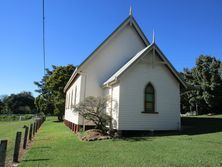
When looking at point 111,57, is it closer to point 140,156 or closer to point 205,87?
point 140,156

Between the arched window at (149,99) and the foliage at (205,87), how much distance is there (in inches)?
937

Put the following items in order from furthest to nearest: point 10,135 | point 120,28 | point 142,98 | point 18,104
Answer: point 18,104 < point 10,135 < point 120,28 < point 142,98

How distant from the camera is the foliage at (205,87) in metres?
39.7

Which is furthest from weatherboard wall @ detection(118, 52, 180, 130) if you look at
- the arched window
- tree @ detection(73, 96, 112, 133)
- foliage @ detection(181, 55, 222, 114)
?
foliage @ detection(181, 55, 222, 114)

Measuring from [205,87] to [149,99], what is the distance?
1115 inches

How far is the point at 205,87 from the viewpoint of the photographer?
1597 inches

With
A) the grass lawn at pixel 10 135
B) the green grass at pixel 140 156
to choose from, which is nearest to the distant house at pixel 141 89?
the green grass at pixel 140 156

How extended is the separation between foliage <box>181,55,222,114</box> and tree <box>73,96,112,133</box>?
25.8 m

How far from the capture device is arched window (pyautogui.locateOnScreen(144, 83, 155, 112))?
15.6 metres

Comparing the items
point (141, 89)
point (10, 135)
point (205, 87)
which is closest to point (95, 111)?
point (141, 89)

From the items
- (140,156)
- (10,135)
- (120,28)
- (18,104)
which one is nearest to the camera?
(140,156)

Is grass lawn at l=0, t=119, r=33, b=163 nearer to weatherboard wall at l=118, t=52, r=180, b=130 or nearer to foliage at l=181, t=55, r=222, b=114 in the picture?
weatherboard wall at l=118, t=52, r=180, b=130

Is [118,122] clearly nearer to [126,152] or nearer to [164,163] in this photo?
[126,152]

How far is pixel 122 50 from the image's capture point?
64.4ft
